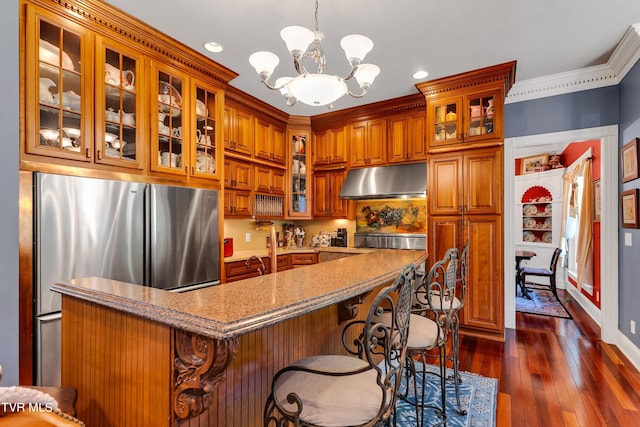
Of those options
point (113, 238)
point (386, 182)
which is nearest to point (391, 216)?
point (386, 182)

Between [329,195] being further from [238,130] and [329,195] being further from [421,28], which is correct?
[421,28]

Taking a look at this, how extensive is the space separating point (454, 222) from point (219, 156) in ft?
8.93

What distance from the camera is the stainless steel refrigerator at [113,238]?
78.3 inches

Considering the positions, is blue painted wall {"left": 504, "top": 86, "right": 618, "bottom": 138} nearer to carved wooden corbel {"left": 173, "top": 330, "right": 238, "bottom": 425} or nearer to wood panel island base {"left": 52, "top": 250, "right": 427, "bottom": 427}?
wood panel island base {"left": 52, "top": 250, "right": 427, "bottom": 427}

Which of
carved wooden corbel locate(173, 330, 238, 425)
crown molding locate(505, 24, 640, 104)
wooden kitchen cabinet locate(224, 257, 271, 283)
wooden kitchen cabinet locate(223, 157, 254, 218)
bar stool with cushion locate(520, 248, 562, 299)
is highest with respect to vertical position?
crown molding locate(505, 24, 640, 104)

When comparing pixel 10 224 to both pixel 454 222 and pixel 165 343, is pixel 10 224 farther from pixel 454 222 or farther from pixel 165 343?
pixel 454 222

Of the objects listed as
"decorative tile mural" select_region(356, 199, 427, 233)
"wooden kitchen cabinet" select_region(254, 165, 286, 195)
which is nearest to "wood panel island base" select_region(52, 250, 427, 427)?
"wooden kitchen cabinet" select_region(254, 165, 286, 195)

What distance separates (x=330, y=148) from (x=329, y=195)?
716 millimetres

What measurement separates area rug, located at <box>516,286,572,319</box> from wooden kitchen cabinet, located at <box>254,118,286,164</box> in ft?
13.9

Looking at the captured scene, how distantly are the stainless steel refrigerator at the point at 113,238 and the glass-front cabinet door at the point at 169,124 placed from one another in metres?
0.25

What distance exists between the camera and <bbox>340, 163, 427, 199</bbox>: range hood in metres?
3.99

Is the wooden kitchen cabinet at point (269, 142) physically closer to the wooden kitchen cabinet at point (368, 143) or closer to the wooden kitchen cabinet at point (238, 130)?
the wooden kitchen cabinet at point (238, 130)

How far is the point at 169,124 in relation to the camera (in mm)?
2852

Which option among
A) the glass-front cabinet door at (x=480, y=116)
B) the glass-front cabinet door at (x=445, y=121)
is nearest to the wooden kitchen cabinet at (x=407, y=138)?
the glass-front cabinet door at (x=445, y=121)
